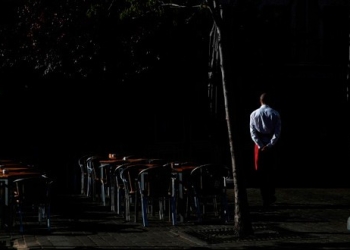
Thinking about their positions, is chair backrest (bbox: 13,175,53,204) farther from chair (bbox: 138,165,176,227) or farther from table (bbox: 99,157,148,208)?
table (bbox: 99,157,148,208)

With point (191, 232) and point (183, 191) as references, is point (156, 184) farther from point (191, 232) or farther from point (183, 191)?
point (191, 232)

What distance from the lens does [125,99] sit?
23.4 m

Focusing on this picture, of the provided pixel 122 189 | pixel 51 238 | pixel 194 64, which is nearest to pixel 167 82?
pixel 194 64

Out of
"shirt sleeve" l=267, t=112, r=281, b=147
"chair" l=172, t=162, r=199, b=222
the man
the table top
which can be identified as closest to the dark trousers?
the man

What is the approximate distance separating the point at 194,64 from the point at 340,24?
6860mm

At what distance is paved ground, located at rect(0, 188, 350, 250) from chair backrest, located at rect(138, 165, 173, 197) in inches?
17.6

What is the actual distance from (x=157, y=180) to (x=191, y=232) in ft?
5.04

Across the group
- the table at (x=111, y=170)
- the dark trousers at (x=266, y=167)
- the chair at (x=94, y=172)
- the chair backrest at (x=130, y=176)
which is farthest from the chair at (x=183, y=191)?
the chair at (x=94, y=172)

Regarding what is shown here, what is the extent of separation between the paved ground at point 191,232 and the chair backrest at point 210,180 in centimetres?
46

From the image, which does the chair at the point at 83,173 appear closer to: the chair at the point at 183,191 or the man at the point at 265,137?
the man at the point at 265,137

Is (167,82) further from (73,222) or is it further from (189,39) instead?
(73,222)

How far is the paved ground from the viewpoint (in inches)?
477

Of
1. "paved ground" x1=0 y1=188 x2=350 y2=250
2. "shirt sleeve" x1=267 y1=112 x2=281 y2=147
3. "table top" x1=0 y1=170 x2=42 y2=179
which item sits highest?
"shirt sleeve" x1=267 y1=112 x2=281 y2=147

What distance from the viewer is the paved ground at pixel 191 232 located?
1212 centimetres
